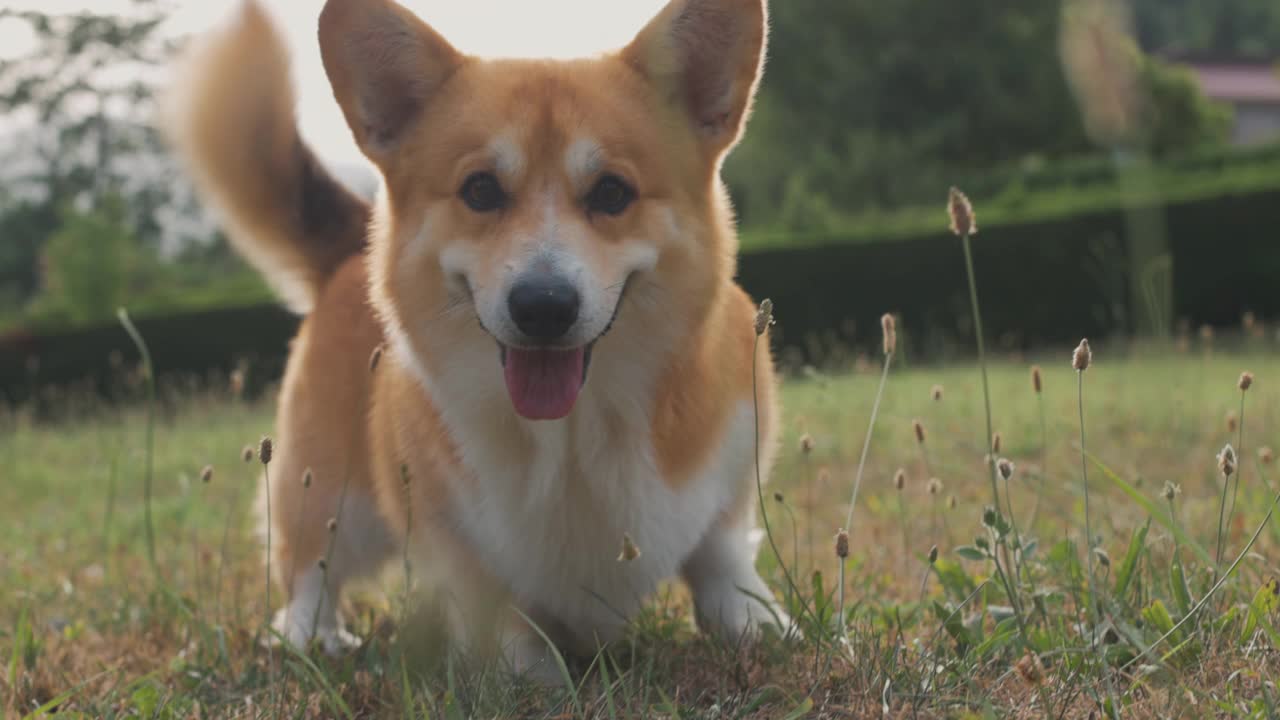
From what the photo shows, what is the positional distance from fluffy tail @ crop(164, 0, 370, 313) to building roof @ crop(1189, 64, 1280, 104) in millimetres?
41697

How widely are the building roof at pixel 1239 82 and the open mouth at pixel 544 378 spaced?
42507mm

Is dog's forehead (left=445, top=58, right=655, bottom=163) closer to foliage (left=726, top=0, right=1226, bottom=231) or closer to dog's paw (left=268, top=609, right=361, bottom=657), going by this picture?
dog's paw (left=268, top=609, right=361, bottom=657)

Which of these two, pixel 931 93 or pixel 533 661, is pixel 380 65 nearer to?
pixel 533 661

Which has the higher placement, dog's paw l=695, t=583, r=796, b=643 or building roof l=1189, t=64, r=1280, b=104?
dog's paw l=695, t=583, r=796, b=643

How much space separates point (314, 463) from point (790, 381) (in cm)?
607

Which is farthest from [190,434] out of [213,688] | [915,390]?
[213,688]

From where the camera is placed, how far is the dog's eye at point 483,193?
2.14 m

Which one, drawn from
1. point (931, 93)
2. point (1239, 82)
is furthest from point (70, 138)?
point (1239, 82)

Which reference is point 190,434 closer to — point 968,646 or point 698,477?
point 698,477

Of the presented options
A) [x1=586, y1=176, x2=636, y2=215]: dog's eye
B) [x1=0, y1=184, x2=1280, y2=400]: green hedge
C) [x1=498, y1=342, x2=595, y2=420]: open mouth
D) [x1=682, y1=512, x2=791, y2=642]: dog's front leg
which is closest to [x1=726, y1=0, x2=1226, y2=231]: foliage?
[x1=0, y1=184, x2=1280, y2=400]: green hedge

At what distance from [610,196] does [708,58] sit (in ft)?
1.23

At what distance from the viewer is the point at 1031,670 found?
6.04 ft

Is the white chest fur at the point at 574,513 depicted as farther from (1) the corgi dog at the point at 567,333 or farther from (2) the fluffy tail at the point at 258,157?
(2) the fluffy tail at the point at 258,157

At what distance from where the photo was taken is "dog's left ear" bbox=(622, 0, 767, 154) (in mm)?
2211
